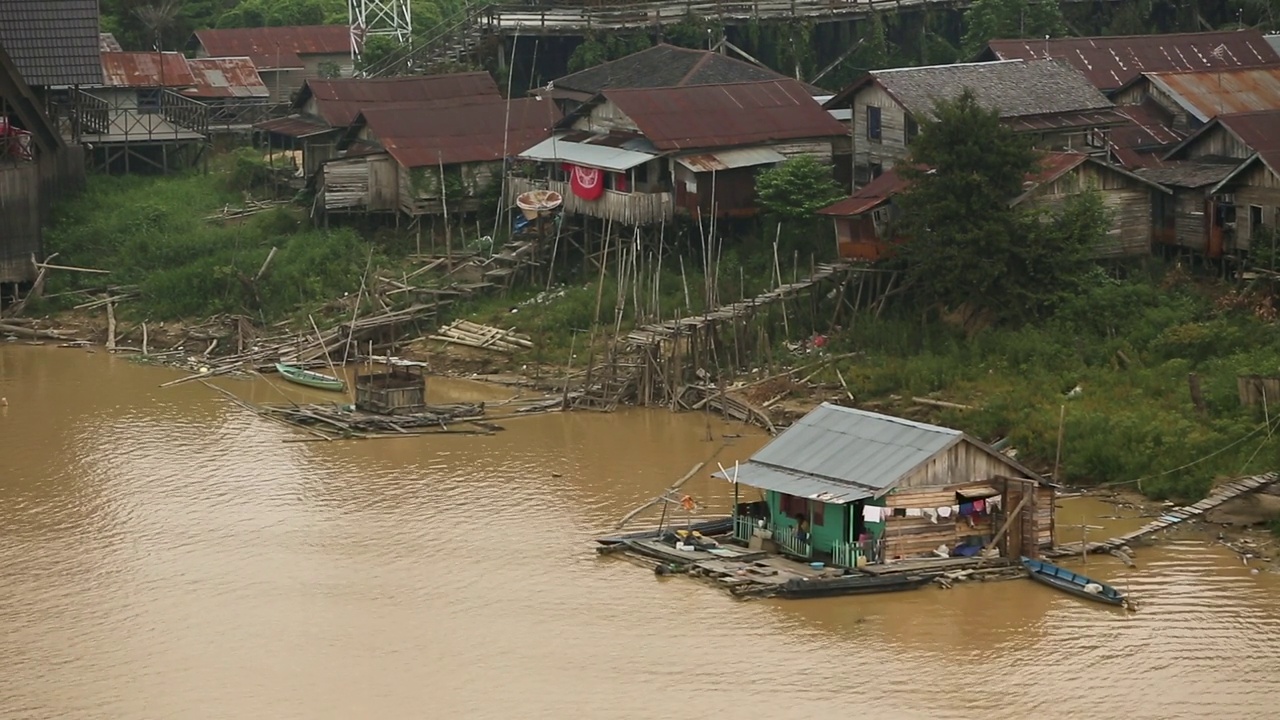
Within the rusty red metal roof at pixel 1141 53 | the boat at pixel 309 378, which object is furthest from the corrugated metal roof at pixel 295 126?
the rusty red metal roof at pixel 1141 53

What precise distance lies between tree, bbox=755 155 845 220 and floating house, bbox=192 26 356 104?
72.7ft

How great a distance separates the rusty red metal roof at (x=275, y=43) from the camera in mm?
62812

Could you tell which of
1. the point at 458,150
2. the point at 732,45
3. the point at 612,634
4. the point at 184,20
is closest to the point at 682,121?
the point at 458,150

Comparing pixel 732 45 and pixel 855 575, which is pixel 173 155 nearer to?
pixel 732 45

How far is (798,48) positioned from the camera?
2256 inches

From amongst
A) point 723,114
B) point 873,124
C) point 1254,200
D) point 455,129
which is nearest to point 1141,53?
point 873,124

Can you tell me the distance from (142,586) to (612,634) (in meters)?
6.65

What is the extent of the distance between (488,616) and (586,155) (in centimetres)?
1877

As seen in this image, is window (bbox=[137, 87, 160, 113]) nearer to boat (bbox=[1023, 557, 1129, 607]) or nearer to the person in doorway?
the person in doorway

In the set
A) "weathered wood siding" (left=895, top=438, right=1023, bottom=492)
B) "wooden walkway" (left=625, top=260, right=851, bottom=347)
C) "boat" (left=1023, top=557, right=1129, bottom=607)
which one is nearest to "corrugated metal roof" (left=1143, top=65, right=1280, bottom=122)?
"wooden walkway" (left=625, top=260, right=851, bottom=347)

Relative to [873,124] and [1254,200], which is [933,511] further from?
[873,124]

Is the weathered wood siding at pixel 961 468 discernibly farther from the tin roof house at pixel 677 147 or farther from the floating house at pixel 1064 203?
the tin roof house at pixel 677 147

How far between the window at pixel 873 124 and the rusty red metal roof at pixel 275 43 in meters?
23.6

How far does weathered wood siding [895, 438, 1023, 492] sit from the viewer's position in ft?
92.9
